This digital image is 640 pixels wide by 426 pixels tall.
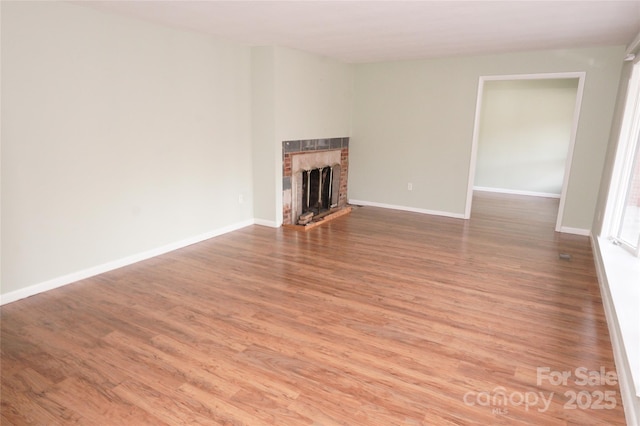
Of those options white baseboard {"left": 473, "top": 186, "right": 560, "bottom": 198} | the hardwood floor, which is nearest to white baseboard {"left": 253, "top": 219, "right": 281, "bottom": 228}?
the hardwood floor

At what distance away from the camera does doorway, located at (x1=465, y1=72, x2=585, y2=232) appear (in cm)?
747

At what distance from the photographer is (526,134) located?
775 centimetres

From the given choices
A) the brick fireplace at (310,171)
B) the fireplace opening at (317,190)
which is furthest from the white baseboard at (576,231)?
the fireplace opening at (317,190)

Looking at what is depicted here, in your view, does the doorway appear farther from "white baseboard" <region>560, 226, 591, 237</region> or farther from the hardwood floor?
the hardwood floor

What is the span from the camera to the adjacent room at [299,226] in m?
2.09

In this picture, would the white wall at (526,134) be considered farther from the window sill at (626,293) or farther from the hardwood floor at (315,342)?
the window sill at (626,293)

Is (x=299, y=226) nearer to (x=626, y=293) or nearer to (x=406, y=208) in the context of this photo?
(x=406, y=208)

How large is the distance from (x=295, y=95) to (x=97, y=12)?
2.46 metres

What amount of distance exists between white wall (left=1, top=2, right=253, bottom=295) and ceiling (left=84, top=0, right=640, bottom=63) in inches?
11.6

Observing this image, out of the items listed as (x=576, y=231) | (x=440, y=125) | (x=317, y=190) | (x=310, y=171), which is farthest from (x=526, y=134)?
(x=310, y=171)

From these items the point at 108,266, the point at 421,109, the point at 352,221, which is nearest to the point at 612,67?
the point at 421,109

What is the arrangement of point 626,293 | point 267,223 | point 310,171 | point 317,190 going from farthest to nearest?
point 317,190 → point 310,171 → point 267,223 → point 626,293

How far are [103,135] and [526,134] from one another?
7.53 m

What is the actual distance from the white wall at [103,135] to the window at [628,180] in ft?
14.0
